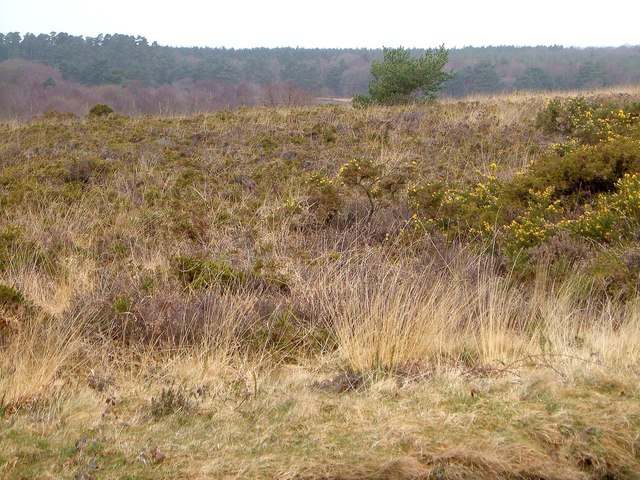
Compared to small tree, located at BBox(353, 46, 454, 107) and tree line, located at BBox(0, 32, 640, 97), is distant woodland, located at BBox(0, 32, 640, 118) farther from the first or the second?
small tree, located at BBox(353, 46, 454, 107)

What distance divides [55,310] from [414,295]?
2.88 m

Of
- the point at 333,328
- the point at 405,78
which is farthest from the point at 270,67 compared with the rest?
the point at 333,328

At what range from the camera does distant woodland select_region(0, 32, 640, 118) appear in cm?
4631

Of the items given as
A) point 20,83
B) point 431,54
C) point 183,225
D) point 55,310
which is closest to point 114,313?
point 55,310

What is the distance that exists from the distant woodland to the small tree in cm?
1826

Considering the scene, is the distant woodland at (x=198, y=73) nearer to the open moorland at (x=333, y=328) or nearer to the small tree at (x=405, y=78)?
the small tree at (x=405, y=78)

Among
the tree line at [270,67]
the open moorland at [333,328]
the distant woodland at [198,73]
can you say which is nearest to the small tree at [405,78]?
the open moorland at [333,328]

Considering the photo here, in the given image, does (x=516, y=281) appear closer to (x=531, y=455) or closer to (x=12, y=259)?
(x=531, y=455)

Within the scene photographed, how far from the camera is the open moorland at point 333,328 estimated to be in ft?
11.1

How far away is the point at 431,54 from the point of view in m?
21.0

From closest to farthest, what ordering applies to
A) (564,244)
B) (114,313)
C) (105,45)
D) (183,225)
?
1. (114,313)
2. (564,244)
3. (183,225)
4. (105,45)

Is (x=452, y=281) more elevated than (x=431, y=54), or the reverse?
(x=431, y=54)

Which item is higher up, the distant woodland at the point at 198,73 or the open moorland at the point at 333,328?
the distant woodland at the point at 198,73

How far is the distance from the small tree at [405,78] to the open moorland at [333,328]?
10.1m
